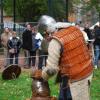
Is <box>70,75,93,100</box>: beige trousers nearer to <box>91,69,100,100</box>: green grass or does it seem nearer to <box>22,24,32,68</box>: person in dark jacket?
<box>91,69,100,100</box>: green grass

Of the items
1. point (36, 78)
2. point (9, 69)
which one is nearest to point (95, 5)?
point (9, 69)

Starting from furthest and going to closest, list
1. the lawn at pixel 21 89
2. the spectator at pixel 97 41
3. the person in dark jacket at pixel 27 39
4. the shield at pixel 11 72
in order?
the spectator at pixel 97 41 → the person in dark jacket at pixel 27 39 → the shield at pixel 11 72 → the lawn at pixel 21 89

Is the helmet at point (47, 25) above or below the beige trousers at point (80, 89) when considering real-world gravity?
above

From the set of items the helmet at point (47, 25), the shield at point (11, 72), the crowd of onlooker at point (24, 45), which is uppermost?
the helmet at point (47, 25)

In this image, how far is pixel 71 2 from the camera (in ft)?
130

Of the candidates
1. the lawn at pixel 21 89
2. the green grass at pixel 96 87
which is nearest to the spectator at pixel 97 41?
the green grass at pixel 96 87

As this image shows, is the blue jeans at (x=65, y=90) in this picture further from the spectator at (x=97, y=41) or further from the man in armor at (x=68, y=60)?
the spectator at (x=97, y=41)

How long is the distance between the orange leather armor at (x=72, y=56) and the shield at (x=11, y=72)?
7.24 meters

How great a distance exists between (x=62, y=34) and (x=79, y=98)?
0.83 m

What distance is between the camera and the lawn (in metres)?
10.8

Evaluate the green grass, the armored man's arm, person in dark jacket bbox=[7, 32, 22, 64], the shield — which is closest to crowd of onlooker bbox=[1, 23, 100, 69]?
person in dark jacket bbox=[7, 32, 22, 64]

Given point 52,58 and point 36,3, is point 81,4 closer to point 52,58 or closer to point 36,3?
point 36,3

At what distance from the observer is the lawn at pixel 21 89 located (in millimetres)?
10794

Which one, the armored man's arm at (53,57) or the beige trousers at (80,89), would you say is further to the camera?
the beige trousers at (80,89)
